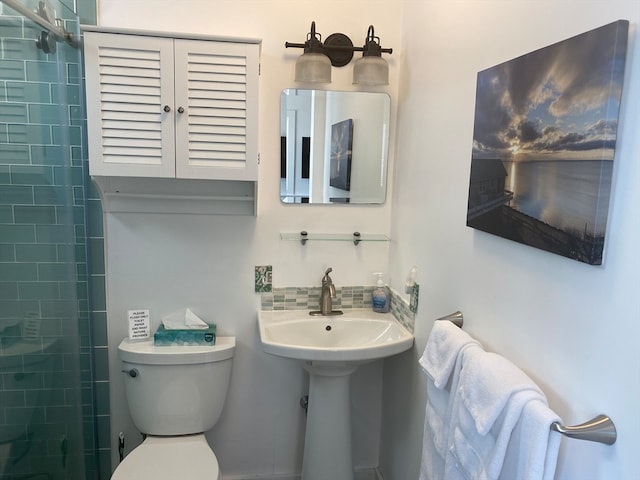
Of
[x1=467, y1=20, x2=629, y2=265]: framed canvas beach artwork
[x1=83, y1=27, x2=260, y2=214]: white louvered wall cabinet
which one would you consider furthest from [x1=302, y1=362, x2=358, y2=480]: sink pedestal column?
[x1=467, y1=20, x2=629, y2=265]: framed canvas beach artwork

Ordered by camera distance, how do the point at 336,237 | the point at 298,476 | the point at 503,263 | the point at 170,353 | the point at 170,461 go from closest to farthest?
1. the point at 503,263
2. the point at 170,461
3. the point at 170,353
4. the point at 336,237
5. the point at 298,476

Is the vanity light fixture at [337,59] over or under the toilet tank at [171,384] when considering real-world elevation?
over

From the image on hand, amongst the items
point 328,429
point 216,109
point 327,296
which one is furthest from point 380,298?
point 216,109

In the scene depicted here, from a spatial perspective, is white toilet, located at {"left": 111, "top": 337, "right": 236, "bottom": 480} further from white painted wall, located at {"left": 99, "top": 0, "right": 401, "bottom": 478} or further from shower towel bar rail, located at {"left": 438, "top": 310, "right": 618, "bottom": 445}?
shower towel bar rail, located at {"left": 438, "top": 310, "right": 618, "bottom": 445}

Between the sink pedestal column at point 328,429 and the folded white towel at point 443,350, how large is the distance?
593 mm

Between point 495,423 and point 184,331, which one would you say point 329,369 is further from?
point 495,423

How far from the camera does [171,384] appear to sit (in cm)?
208

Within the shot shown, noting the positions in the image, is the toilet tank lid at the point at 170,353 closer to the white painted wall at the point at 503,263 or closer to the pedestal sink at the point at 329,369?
the pedestal sink at the point at 329,369

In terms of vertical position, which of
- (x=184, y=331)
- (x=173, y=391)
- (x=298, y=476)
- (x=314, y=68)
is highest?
(x=314, y=68)

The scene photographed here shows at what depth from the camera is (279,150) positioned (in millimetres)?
2191

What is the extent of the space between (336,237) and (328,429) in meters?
0.83

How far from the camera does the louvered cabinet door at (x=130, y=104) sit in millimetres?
1798

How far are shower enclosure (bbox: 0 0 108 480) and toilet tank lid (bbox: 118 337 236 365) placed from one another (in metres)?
0.22

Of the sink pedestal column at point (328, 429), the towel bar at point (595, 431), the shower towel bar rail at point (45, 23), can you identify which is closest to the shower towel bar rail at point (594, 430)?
the towel bar at point (595, 431)
